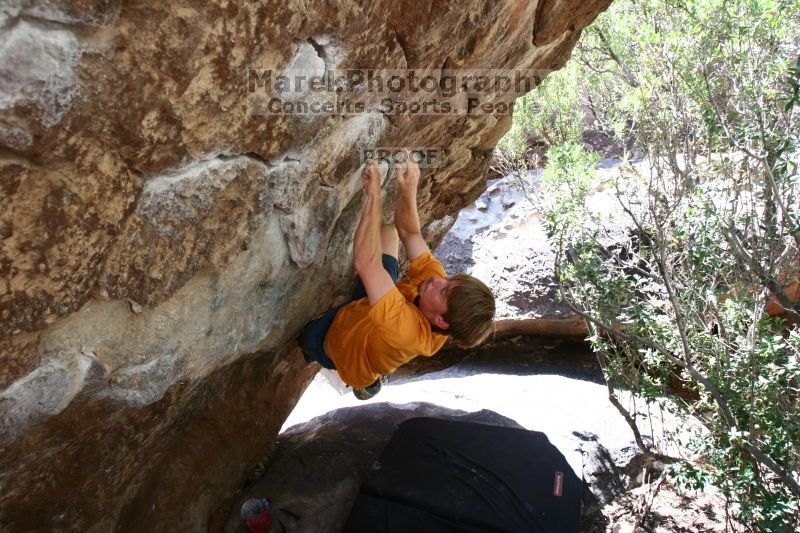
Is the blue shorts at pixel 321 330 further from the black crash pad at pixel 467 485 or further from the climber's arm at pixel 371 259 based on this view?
the black crash pad at pixel 467 485

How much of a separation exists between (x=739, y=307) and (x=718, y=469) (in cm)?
94

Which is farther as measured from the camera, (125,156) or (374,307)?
(374,307)

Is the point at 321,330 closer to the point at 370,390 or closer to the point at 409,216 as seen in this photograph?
the point at 370,390

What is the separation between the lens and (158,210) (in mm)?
1747

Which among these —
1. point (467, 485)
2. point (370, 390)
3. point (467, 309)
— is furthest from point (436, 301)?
point (467, 485)

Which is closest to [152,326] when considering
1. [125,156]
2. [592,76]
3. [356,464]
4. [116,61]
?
[125,156]

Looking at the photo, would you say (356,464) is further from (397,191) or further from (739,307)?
(739,307)

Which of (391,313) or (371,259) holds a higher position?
(371,259)

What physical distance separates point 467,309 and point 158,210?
4.70 ft

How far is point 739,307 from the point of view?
3363 millimetres

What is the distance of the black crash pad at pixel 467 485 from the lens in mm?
3168

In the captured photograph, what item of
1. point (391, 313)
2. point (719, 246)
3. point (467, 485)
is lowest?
point (467, 485)

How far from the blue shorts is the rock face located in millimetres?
113

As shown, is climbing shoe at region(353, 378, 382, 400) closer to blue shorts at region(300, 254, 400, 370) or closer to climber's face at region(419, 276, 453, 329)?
blue shorts at region(300, 254, 400, 370)
